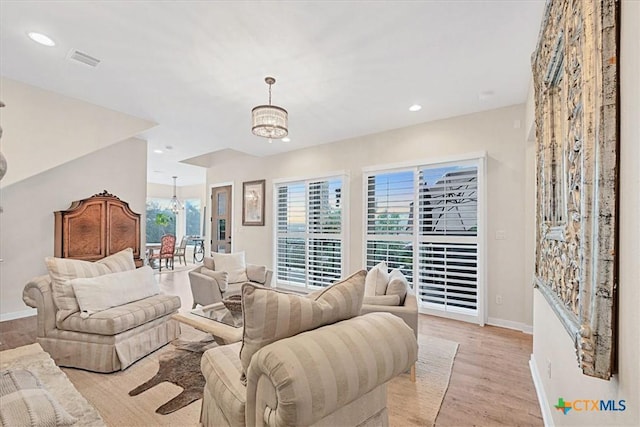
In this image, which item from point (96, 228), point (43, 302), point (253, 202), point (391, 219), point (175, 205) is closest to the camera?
point (43, 302)

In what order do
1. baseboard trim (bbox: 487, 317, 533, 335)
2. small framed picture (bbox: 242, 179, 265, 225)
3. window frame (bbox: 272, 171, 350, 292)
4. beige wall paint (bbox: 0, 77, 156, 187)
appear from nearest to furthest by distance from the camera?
beige wall paint (bbox: 0, 77, 156, 187)
baseboard trim (bbox: 487, 317, 533, 335)
window frame (bbox: 272, 171, 350, 292)
small framed picture (bbox: 242, 179, 265, 225)

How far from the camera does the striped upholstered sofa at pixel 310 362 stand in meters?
1.08

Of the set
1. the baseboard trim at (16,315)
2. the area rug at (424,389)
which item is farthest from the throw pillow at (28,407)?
the baseboard trim at (16,315)

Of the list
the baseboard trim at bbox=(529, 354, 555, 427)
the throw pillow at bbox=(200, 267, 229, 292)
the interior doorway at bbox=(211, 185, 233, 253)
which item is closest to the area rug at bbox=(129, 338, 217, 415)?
the throw pillow at bbox=(200, 267, 229, 292)

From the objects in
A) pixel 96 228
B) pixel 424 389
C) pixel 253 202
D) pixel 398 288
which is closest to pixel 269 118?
pixel 398 288

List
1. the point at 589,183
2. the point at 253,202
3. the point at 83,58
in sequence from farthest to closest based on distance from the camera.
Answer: the point at 253,202
the point at 83,58
the point at 589,183

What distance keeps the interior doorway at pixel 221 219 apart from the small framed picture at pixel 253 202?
0.56 meters

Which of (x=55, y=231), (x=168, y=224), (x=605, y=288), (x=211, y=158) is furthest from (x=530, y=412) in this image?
(x=168, y=224)

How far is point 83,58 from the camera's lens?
293 centimetres

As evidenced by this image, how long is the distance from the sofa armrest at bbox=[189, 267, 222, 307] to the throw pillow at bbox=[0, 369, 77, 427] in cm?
241

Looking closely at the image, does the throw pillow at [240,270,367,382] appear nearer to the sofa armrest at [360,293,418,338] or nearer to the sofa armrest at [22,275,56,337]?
the sofa armrest at [360,293,418,338]

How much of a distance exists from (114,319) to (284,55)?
2747 millimetres

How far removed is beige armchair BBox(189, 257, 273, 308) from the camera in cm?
380

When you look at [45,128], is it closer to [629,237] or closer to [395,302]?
[395,302]
